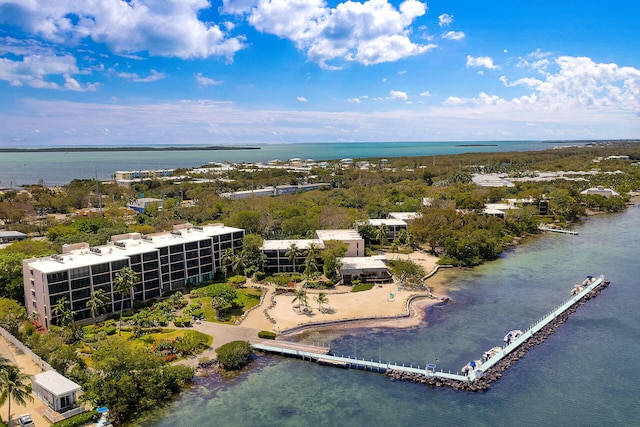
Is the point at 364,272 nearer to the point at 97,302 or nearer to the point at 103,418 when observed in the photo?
the point at 97,302

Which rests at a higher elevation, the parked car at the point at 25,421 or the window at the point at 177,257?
the window at the point at 177,257

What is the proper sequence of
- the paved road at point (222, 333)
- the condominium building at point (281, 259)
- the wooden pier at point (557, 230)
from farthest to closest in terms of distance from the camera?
the wooden pier at point (557, 230)
the condominium building at point (281, 259)
the paved road at point (222, 333)

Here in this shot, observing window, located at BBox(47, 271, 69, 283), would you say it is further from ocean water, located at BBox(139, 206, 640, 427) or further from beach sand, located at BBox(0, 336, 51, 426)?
ocean water, located at BBox(139, 206, 640, 427)

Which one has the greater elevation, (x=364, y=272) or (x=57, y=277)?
(x=57, y=277)

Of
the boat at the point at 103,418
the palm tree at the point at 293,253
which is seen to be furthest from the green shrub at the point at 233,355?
the palm tree at the point at 293,253

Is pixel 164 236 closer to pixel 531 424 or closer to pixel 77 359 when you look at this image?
pixel 77 359

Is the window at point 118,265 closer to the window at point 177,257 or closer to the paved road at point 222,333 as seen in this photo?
the window at point 177,257

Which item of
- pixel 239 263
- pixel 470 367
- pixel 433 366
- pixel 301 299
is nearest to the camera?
Result: pixel 433 366

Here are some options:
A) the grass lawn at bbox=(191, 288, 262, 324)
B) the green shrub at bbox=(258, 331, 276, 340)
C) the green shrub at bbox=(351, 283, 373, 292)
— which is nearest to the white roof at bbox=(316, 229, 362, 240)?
the green shrub at bbox=(351, 283, 373, 292)

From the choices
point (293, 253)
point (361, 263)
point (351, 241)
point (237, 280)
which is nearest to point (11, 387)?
point (237, 280)
